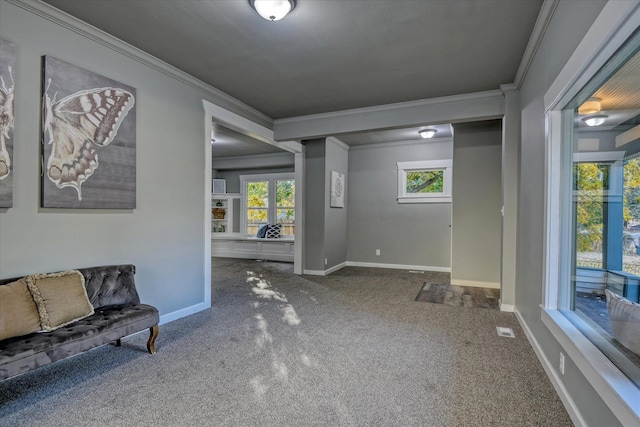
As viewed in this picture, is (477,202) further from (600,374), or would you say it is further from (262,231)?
(262,231)

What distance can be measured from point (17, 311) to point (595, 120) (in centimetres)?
354

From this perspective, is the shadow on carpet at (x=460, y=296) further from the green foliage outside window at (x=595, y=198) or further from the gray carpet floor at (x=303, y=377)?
the green foliage outside window at (x=595, y=198)

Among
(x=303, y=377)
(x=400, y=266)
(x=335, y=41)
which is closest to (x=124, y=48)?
(x=335, y=41)

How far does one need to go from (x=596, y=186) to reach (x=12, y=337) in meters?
3.49

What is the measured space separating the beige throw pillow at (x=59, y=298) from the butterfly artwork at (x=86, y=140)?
21.8 inches

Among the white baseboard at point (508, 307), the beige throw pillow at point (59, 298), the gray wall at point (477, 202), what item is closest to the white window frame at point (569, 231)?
the white baseboard at point (508, 307)

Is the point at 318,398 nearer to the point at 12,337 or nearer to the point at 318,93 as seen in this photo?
the point at 12,337

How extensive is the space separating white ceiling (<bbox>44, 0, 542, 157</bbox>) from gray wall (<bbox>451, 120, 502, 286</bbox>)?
4.33 feet

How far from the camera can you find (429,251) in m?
6.54

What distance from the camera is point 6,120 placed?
216 centimetres

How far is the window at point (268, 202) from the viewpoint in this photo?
8250 mm

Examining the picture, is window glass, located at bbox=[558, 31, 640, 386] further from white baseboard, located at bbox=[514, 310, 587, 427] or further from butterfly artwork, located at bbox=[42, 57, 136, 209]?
butterfly artwork, located at bbox=[42, 57, 136, 209]

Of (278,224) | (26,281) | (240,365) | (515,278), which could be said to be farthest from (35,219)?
(278,224)

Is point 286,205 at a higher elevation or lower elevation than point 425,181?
lower
